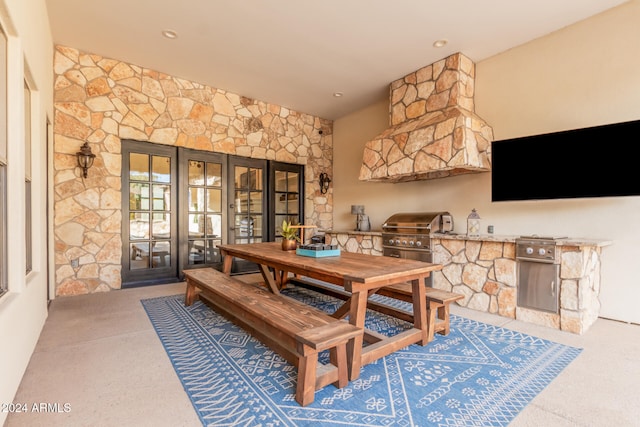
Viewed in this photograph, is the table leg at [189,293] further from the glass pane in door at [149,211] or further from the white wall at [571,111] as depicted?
the white wall at [571,111]

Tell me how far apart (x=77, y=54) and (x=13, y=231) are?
345 cm

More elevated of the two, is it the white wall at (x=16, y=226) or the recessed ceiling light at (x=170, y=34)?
the recessed ceiling light at (x=170, y=34)

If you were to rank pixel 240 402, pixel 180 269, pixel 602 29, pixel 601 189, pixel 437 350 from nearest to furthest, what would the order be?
pixel 240 402 < pixel 437 350 < pixel 601 189 < pixel 602 29 < pixel 180 269

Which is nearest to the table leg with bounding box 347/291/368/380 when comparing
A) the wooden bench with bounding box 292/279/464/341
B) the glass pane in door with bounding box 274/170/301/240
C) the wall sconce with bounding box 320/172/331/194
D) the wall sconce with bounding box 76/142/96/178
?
the wooden bench with bounding box 292/279/464/341

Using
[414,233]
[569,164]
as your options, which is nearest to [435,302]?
[414,233]

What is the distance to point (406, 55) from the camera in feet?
13.2

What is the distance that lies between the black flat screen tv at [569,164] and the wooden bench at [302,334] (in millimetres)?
2789

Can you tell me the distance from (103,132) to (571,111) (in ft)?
19.1

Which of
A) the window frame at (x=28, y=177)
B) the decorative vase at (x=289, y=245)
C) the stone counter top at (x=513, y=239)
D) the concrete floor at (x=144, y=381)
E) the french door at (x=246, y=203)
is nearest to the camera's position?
the concrete floor at (x=144, y=381)

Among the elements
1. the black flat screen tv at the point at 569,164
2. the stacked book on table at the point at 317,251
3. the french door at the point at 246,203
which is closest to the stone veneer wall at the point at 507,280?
the black flat screen tv at the point at 569,164

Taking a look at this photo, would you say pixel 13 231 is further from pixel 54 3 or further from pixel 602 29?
pixel 602 29

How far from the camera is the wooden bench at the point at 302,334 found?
1.68 meters

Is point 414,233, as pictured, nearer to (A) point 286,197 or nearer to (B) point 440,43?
(B) point 440,43

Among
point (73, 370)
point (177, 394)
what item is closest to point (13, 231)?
point (73, 370)
